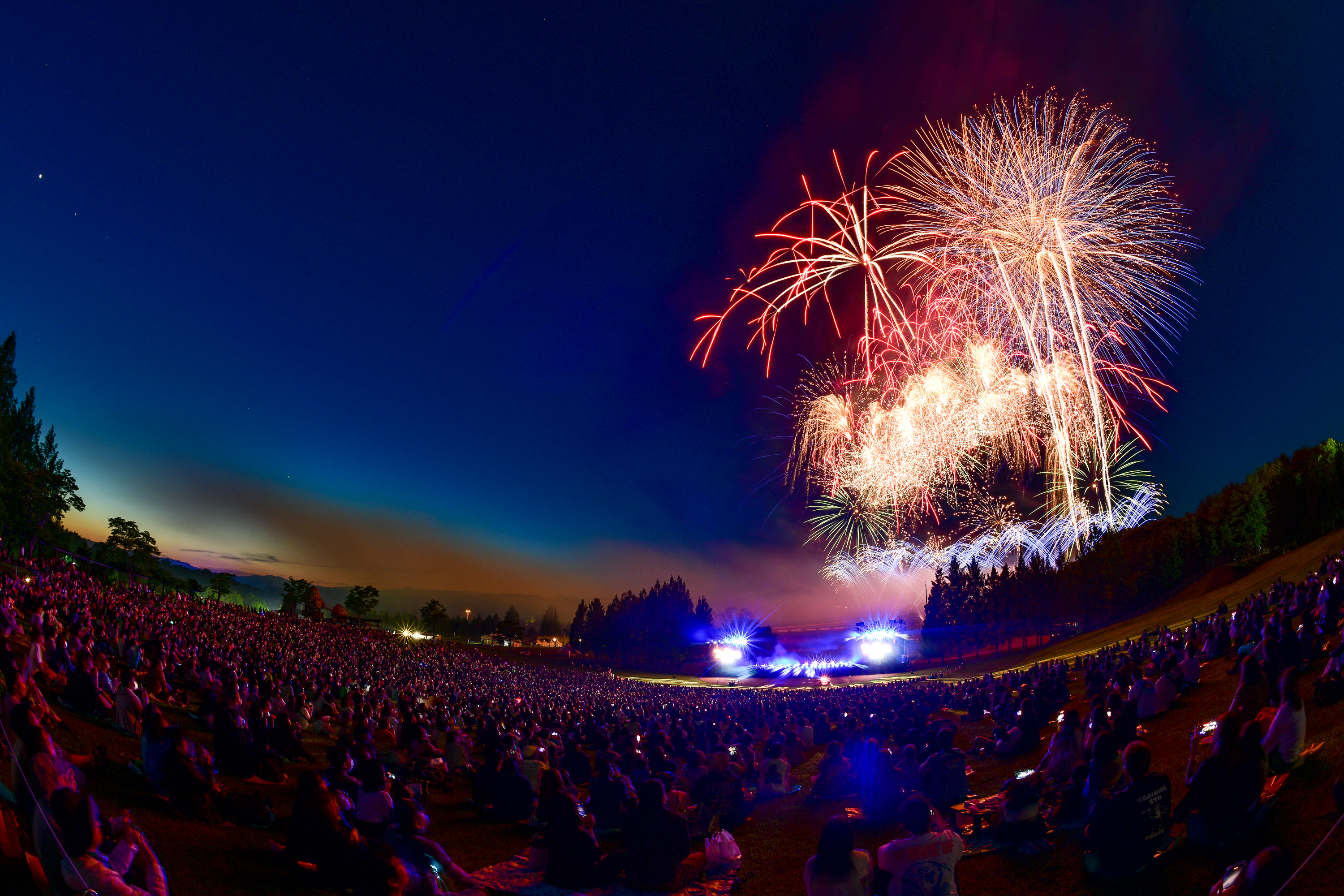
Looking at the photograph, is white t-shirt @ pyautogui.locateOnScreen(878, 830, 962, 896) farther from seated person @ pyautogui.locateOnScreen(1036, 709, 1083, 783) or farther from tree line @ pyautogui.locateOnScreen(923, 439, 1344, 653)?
tree line @ pyautogui.locateOnScreen(923, 439, 1344, 653)

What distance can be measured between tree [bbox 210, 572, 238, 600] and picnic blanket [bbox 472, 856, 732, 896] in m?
89.6

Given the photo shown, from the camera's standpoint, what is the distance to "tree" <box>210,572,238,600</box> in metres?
87.7

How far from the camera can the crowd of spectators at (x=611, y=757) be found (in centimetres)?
605

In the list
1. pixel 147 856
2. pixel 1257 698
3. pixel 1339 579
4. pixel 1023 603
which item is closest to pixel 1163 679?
pixel 1257 698

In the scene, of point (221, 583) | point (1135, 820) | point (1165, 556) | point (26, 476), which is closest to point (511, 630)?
point (221, 583)

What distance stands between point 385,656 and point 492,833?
125 ft

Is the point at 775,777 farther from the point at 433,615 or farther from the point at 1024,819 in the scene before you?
the point at 433,615

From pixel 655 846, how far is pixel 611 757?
444 cm

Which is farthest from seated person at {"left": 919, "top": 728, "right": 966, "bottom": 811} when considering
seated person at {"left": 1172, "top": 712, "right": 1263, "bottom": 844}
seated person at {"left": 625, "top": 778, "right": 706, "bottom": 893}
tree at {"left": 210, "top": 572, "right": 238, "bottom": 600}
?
tree at {"left": 210, "top": 572, "right": 238, "bottom": 600}

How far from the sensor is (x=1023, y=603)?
75.9 m

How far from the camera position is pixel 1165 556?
232ft

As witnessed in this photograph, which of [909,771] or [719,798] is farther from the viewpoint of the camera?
[909,771]

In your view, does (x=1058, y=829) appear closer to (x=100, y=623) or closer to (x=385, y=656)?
(x=100, y=623)

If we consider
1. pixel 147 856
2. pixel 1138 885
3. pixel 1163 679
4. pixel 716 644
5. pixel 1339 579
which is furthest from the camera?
pixel 716 644
